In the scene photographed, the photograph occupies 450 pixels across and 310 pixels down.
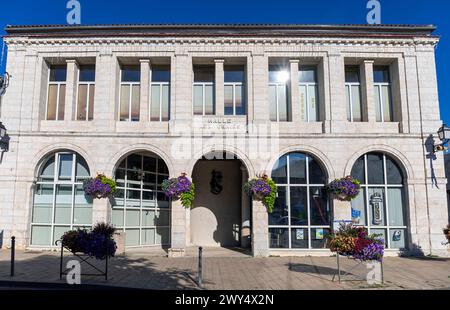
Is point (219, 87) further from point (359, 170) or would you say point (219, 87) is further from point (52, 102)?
point (52, 102)

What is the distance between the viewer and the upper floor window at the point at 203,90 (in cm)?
1519

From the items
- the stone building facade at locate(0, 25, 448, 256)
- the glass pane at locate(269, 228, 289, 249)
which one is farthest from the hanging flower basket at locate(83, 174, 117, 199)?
the glass pane at locate(269, 228, 289, 249)

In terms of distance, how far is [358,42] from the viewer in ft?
48.0

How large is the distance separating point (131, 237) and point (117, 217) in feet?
3.50

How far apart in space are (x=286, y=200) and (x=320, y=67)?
18.3 ft

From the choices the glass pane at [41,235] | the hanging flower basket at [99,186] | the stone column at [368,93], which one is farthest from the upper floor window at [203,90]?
the glass pane at [41,235]

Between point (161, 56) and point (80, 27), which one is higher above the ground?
point (80, 27)

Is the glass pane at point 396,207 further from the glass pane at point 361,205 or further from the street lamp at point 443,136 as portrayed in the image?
the street lamp at point 443,136

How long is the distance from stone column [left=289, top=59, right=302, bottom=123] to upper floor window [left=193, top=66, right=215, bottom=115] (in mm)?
3232

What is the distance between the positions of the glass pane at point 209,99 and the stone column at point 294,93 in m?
3.23

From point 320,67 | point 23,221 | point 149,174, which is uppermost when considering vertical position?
point 320,67

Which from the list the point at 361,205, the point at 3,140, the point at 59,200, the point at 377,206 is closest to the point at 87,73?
the point at 3,140
